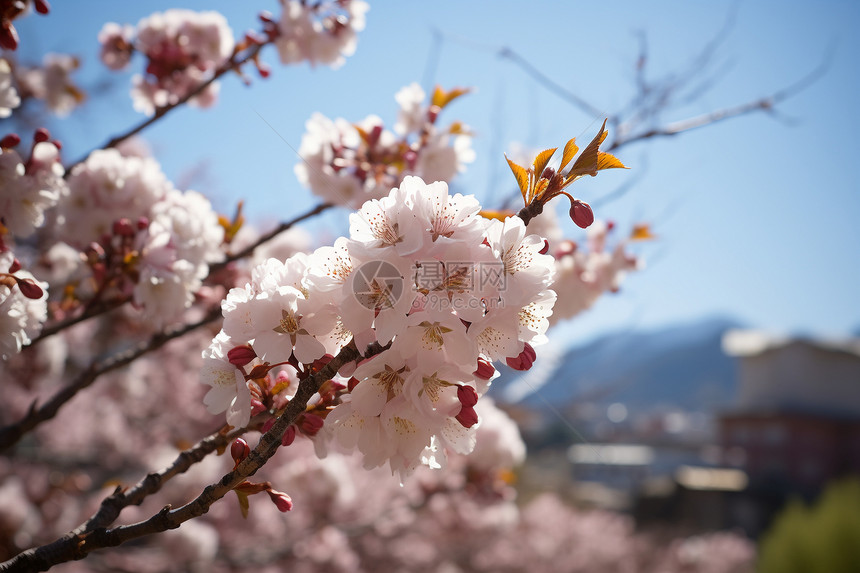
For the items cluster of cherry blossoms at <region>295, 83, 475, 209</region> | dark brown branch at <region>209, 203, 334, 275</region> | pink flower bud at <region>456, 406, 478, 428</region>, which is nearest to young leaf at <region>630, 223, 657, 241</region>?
cluster of cherry blossoms at <region>295, 83, 475, 209</region>

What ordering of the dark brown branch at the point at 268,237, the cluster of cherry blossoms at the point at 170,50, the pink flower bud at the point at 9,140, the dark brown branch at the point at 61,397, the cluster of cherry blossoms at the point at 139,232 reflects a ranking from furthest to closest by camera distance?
the cluster of cherry blossoms at the point at 170,50 < the dark brown branch at the point at 268,237 < the cluster of cherry blossoms at the point at 139,232 < the dark brown branch at the point at 61,397 < the pink flower bud at the point at 9,140

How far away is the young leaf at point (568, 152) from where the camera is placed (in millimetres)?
792

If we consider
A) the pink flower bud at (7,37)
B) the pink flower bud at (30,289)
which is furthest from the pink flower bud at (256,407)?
the pink flower bud at (7,37)

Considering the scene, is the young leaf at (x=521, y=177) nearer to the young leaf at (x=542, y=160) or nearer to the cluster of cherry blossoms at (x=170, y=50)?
the young leaf at (x=542, y=160)

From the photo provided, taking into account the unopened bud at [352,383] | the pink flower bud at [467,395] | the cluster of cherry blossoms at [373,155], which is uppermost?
the cluster of cherry blossoms at [373,155]

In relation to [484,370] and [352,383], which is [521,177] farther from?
[352,383]

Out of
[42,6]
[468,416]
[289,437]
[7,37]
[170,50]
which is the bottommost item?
[289,437]

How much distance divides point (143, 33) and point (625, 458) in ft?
87.5

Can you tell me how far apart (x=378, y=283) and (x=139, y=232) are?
43.6 inches

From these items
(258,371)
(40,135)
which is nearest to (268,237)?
(40,135)

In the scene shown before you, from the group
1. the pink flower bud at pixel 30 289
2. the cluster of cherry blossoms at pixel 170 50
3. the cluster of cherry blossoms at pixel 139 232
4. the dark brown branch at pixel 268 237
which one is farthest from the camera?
Result: the cluster of cherry blossoms at pixel 170 50

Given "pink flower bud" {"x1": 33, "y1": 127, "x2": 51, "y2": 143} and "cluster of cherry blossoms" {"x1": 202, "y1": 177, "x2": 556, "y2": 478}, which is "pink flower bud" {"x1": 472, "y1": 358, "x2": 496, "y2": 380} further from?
"pink flower bud" {"x1": 33, "y1": 127, "x2": 51, "y2": 143}

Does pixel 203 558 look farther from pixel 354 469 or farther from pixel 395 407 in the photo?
pixel 395 407

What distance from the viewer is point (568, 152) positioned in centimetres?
80
